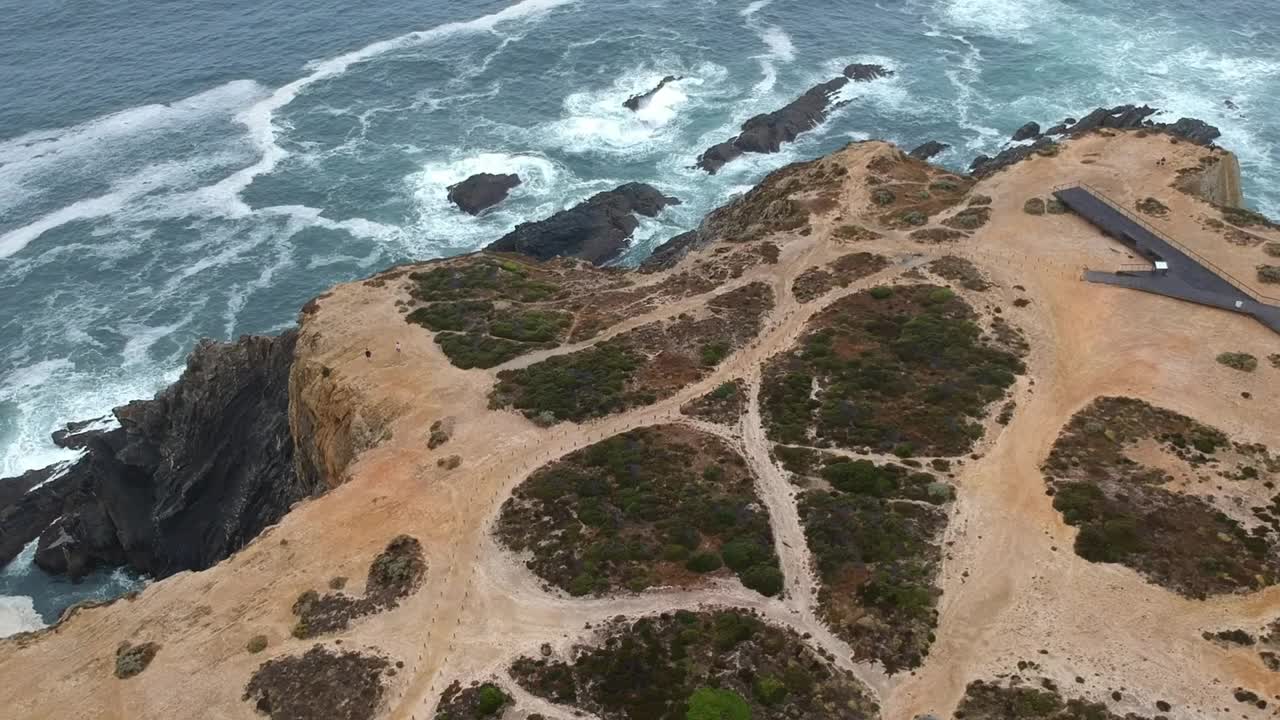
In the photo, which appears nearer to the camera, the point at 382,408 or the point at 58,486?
the point at 382,408

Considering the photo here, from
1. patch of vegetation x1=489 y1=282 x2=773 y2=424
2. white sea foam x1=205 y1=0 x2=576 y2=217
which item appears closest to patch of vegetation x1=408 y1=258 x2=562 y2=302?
patch of vegetation x1=489 y1=282 x2=773 y2=424

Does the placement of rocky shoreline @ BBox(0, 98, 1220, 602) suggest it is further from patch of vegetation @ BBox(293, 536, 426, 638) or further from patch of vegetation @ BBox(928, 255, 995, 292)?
patch of vegetation @ BBox(293, 536, 426, 638)

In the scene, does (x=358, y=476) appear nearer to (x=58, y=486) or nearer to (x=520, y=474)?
(x=520, y=474)

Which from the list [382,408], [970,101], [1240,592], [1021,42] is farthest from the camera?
[1021,42]

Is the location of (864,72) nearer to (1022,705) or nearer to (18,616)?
(1022,705)

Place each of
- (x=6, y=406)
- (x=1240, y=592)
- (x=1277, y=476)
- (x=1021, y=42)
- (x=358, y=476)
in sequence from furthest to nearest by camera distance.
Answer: (x=1021, y=42) → (x=6, y=406) → (x=358, y=476) → (x=1277, y=476) → (x=1240, y=592)

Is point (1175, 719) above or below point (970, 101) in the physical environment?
above

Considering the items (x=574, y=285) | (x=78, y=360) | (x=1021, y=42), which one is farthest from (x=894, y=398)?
(x=1021, y=42)
